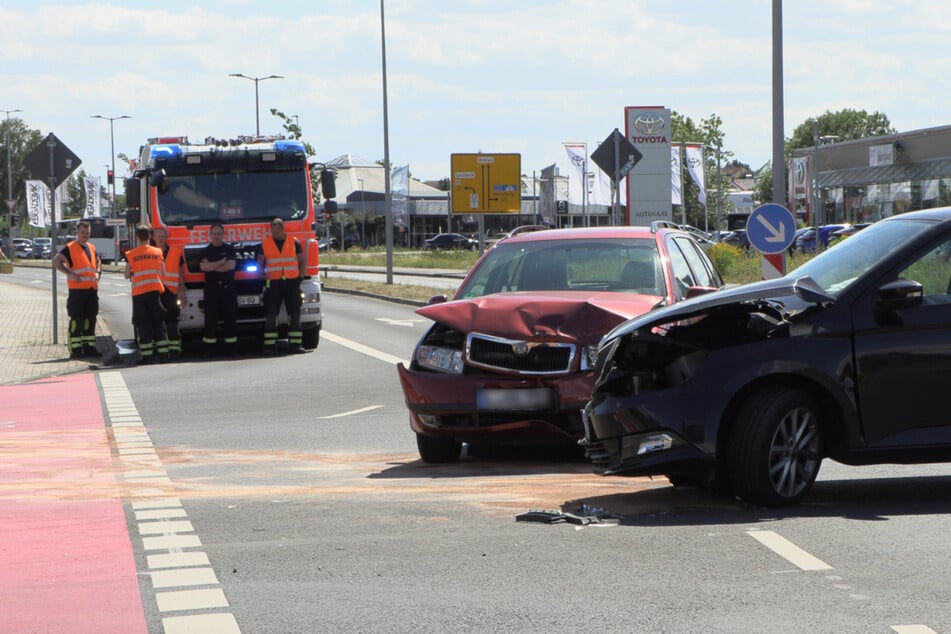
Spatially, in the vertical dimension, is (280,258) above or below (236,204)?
below

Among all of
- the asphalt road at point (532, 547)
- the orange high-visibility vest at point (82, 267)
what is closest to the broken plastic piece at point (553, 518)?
the asphalt road at point (532, 547)

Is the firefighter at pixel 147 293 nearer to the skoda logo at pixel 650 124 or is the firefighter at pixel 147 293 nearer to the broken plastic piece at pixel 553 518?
the skoda logo at pixel 650 124

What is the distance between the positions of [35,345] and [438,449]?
1580 cm

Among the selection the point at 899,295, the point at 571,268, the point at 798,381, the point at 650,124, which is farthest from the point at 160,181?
the point at 899,295

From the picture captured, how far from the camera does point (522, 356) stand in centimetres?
945

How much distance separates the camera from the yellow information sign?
56.9 m

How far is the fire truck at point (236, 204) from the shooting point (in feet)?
68.5

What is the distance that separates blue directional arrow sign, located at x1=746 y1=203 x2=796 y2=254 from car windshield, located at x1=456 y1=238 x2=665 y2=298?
7.97 metres

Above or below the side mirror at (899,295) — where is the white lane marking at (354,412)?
below

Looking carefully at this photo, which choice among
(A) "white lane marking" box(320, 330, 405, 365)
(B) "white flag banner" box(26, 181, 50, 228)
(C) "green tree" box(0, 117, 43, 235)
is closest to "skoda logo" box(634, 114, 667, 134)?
(A) "white lane marking" box(320, 330, 405, 365)

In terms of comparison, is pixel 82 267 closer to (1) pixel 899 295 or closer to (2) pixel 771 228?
(2) pixel 771 228

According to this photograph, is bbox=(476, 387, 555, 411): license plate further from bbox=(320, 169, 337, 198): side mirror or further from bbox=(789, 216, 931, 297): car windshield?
bbox=(320, 169, 337, 198): side mirror

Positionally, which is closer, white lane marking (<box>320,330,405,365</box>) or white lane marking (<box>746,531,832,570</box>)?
white lane marking (<box>746,531,832,570</box>)

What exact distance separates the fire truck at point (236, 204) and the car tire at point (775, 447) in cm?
1416
